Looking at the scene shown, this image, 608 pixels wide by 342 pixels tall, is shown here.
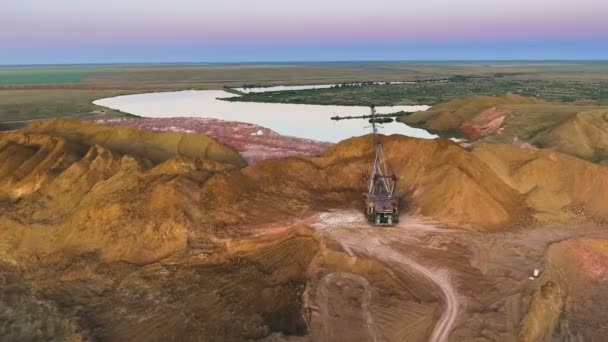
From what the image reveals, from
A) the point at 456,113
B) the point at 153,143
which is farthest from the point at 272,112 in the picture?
the point at 153,143

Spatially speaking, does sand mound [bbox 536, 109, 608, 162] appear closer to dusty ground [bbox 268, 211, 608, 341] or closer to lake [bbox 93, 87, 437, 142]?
lake [bbox 93, 87, 437, 142]

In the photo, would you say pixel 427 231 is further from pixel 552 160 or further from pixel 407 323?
pixel 552 160

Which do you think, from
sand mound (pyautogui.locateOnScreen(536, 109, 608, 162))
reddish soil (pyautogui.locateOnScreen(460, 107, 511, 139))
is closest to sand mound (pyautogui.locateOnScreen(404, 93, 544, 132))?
reddish soil (pyautogui.locateOnScreen(460, 107, 511, 139))

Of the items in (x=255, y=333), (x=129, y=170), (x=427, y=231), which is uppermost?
(x=129, y=170)

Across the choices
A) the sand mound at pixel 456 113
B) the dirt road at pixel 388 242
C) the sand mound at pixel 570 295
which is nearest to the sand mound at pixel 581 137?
the sand mound at pixel 456 113

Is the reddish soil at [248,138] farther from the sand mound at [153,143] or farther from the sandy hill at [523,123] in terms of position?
the sandy hill at [523,123]

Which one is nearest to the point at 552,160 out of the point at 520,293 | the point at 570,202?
the point at 570,202
